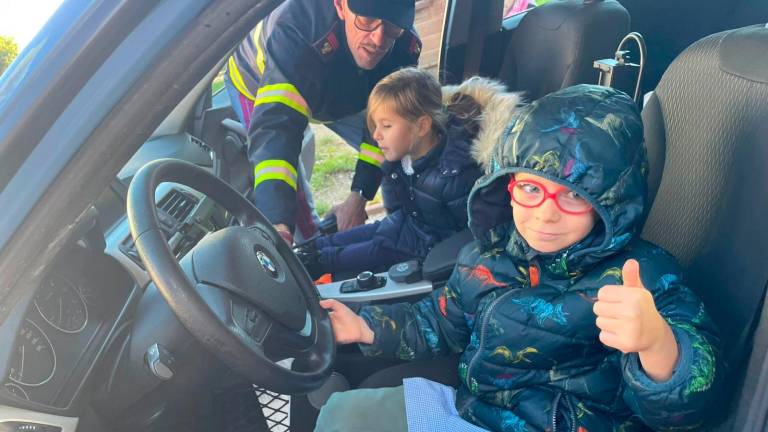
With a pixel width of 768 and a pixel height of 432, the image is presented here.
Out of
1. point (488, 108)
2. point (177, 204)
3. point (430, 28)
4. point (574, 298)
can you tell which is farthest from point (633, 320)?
point (430, 28)

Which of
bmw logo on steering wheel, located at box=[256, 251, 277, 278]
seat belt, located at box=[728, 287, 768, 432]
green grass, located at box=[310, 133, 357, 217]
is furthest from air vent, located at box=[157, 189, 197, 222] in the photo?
green grass, located at box=[310, 133, 357, 217]

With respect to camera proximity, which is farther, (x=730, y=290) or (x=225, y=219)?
(x=225, y=219)

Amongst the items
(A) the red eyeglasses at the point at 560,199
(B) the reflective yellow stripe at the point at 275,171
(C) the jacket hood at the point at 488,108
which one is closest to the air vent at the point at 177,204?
(B) the reflective yellow stripe at the point at 275,171

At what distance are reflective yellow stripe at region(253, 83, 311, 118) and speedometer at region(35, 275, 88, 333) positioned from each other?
1.04 metres

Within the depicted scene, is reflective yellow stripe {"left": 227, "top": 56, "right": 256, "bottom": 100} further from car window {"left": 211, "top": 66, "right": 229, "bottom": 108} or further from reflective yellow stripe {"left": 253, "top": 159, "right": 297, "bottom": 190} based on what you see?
reflective yellow stripe {"left": 253, "top": 159, "right": 297, "bottom": 190}

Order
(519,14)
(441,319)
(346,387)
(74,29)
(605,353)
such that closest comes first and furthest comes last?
(74,29), (605,353), (441,319), (346,387), (519,14)

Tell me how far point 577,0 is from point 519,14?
0.50 metres

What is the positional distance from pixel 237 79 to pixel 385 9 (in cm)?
88

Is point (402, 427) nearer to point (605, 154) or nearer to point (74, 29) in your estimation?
point (605, 154)

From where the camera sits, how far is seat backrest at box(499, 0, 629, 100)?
2.17 meters

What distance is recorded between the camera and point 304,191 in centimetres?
296

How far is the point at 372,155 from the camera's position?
2602 mm

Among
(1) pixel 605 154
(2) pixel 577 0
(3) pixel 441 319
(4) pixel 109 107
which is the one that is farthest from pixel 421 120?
(4) pixel 109 107

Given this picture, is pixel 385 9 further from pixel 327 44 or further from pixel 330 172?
pixel 330 172
